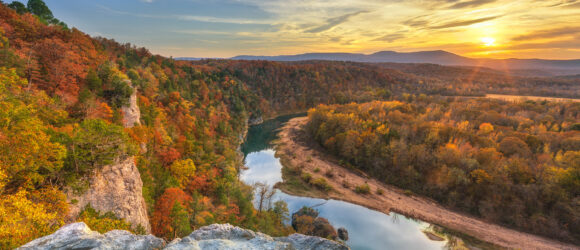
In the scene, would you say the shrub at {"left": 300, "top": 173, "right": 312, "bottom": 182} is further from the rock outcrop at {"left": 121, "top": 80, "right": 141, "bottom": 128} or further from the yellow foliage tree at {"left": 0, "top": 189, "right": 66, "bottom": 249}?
the yellow foliage tree at {"left": 0, "top": 189, "right": 66, "bottom": 249}

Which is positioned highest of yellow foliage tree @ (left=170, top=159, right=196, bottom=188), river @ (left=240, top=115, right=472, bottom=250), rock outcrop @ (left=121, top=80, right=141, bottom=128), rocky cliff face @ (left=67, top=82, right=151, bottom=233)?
rock outcrop @ (left=121, top=80, right=141, bottom=128)

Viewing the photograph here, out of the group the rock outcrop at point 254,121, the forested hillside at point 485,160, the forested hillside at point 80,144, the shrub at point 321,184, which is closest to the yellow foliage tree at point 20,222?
the forested hillside at point 80,144

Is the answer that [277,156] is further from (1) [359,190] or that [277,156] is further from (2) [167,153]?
(2) [167,153]

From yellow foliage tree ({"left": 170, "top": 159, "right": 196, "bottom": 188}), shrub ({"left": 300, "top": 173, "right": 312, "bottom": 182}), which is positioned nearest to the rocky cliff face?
yellow foliage tree ({"left": 170, "top": 159, "right": 196, "bottom": 188})

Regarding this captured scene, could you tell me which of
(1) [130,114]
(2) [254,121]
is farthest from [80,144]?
(2) [254,121]

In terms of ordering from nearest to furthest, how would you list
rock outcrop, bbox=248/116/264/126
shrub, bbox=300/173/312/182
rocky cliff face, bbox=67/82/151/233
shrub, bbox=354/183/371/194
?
rocky cliff face, bbox=67/82/151/233 → shrub, bbox=354/183/371/194 → shrub, bbox=300/173/312/182 → rock outcrop, bbox=248/116/264/126

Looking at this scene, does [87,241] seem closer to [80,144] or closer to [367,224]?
[80,144]

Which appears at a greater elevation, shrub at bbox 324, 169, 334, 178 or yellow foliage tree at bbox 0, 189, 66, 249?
yellow foliage tree at bbox 0, 189, 66, 249
